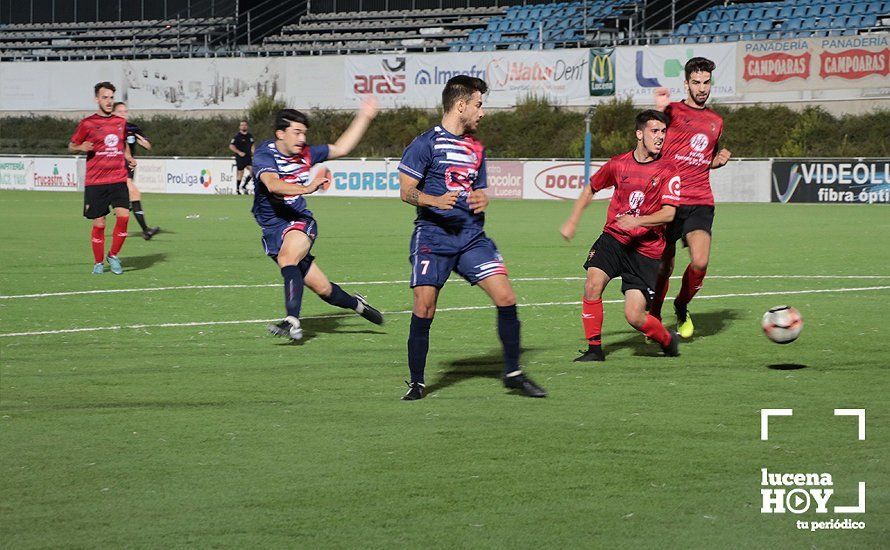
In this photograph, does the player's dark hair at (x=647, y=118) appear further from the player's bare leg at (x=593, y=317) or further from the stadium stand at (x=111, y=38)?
the stadium stand at (x=111, y=38)

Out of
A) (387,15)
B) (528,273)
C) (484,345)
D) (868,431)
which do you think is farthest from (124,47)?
(868,431)

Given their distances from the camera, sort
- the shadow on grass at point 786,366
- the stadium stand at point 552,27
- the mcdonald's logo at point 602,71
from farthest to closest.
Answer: the stadium stand at point 552,27 < the mcdonald's logo at point 602,71 < the shadow on grass at point 786,366

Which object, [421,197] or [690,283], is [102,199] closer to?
[690,283]

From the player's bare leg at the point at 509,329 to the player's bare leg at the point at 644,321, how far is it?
148 cm

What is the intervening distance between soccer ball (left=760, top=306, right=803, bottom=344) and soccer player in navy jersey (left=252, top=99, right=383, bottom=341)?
10.8ft

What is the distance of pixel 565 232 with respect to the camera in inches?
339

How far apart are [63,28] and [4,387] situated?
2250 inches

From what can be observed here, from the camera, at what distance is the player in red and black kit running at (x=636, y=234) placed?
29.0ft

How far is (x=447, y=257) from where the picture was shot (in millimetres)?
7508

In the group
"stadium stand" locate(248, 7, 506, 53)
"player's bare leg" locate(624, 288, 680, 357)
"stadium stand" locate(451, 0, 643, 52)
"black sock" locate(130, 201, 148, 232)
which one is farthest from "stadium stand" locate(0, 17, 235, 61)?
"player's bare leg" locate(624, 288, 680, 357)

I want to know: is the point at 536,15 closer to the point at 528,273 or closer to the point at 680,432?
the point at 528,273

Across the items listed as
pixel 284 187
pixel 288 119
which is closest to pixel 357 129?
pixel 288 119

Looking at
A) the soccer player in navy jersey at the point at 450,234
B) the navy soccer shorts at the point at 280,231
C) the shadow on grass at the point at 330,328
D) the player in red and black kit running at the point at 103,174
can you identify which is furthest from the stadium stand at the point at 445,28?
the soccer player in navy jersey at the point at 450,234

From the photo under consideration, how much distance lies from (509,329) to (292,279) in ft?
10.7
